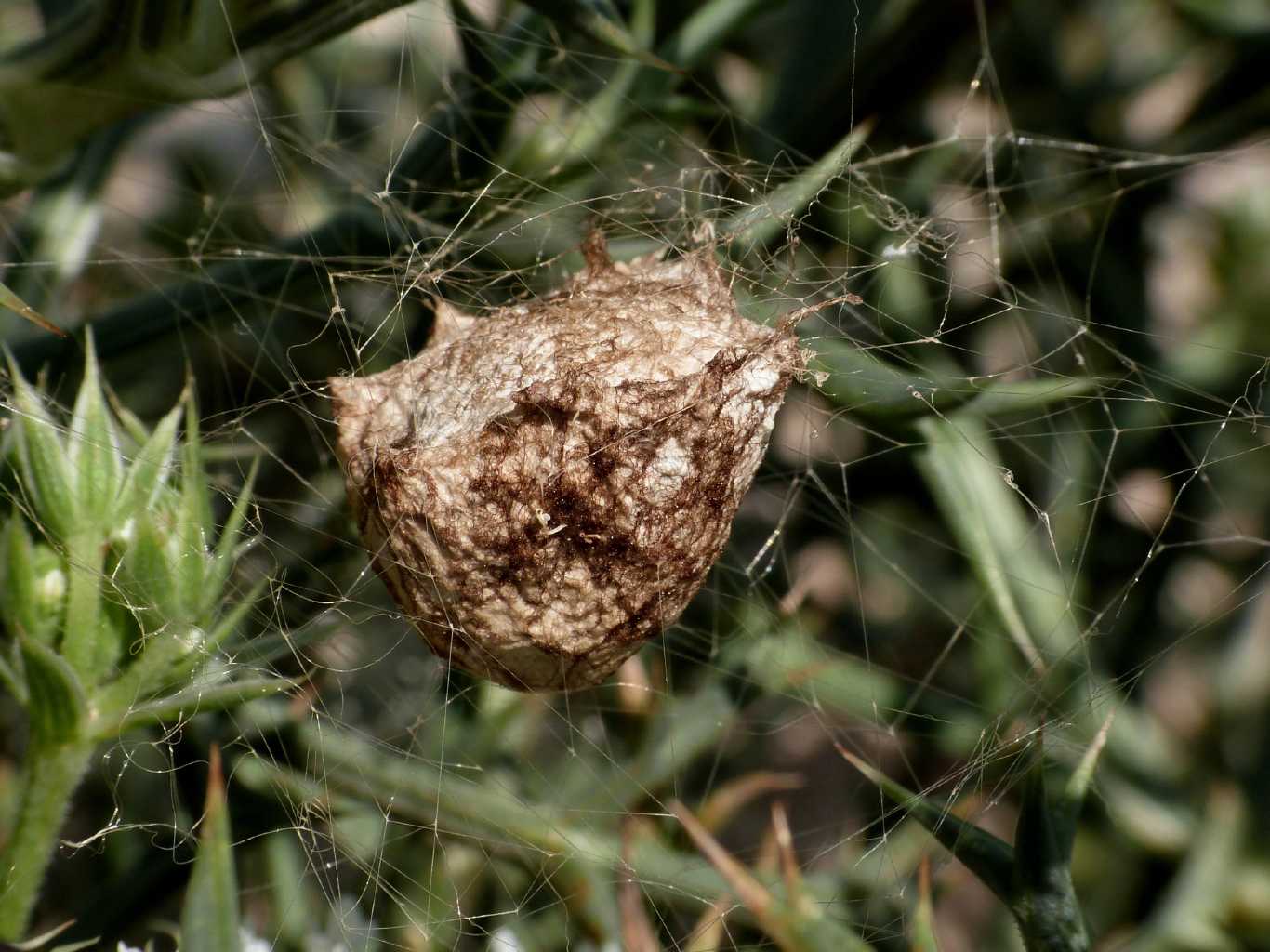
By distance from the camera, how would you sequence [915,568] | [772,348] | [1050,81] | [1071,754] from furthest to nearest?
[915,568], [1050,81], [1071,754], [772,348]

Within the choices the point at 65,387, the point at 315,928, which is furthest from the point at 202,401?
→ the point at 315,928

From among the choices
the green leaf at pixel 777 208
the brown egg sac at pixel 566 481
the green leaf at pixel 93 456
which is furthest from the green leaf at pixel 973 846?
the green leaf at pixel 93 456

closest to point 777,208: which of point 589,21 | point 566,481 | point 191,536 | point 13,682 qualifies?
point 589,21

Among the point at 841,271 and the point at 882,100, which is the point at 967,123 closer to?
the point at 882,100

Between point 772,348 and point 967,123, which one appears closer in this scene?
point 772,348

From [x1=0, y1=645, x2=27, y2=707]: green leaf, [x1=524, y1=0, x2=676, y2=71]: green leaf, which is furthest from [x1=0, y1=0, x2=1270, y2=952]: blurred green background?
[x1=0, y1=645, x2=27, y2=707]: green leaf

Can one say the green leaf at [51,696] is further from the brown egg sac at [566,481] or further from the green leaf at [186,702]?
the brown egg sac at [566,481]
